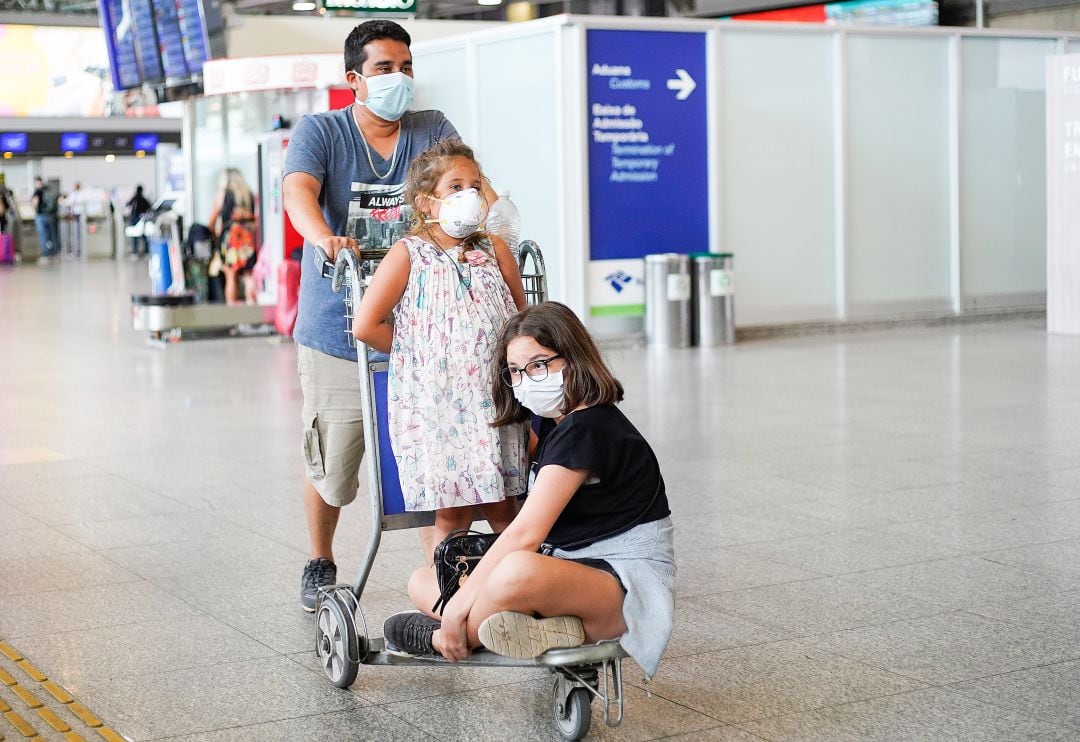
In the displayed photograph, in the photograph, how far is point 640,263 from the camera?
1286 cm

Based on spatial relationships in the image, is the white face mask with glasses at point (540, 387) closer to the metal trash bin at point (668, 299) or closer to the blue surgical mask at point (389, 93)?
the blue surgical mask at point (389, 93)

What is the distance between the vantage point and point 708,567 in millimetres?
4953

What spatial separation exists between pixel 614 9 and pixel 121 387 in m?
13.4

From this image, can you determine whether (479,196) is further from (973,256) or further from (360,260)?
(973,256)

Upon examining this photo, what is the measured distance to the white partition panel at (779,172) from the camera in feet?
43.5

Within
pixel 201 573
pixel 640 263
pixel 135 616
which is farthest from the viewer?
pixel 640 263

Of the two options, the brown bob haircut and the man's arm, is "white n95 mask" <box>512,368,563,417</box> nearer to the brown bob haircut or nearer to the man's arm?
the brown bob haircut

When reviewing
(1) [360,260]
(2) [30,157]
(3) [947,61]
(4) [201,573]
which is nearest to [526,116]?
(3) [947,61]

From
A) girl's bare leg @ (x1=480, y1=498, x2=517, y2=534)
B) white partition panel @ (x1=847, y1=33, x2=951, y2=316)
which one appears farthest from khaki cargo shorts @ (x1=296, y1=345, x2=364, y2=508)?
white partition panel @ (x1=847, y1=33, x2=951, y2=316)

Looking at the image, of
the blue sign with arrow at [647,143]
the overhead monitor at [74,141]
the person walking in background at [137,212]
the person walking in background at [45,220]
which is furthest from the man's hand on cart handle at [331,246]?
the overhead monitor at [74,141]

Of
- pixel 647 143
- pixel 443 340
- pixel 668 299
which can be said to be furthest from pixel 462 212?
pixel 647 143

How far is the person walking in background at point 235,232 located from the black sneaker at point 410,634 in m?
12.4

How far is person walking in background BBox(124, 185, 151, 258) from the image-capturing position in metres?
33.3

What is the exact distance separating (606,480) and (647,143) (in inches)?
383
